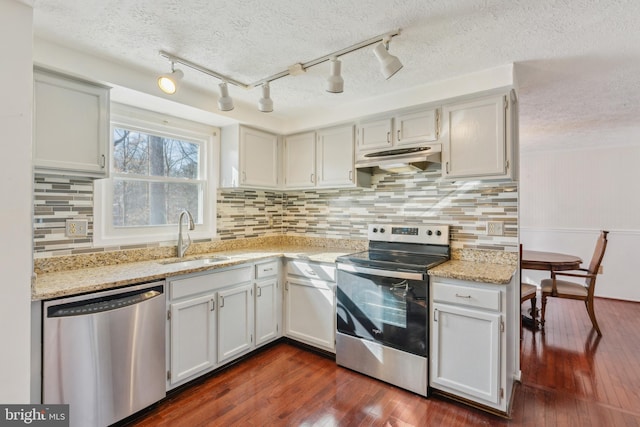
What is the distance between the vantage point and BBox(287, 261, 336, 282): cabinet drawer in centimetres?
265

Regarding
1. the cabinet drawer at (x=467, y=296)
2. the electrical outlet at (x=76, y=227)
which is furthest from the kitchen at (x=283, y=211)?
the electrical outlet at (x=76, y=227)

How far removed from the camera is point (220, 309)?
2.40 m

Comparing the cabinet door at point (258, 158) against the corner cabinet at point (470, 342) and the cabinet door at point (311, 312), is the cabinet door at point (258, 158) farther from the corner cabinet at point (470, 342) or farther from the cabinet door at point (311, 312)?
the corner cabinet at point (470, 342)

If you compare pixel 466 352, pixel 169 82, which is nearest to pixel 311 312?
pixel 466 352

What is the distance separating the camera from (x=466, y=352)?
2027 mm

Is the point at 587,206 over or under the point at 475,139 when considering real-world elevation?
under

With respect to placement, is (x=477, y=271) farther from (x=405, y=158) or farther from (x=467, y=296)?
(x=405, y=158)

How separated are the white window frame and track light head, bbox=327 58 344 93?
166 cm

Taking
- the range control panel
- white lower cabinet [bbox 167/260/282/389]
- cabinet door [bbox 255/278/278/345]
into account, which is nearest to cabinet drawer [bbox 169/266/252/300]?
white lower cabinet [bbox 167/260/282/389]

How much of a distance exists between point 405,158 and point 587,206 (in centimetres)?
408

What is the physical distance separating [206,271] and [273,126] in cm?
170

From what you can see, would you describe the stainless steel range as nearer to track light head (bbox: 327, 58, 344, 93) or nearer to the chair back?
track light head (bbox: 327, 58, 344, 93)

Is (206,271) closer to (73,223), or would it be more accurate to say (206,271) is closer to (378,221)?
(73,223)

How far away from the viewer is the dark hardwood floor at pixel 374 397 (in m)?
1.92
